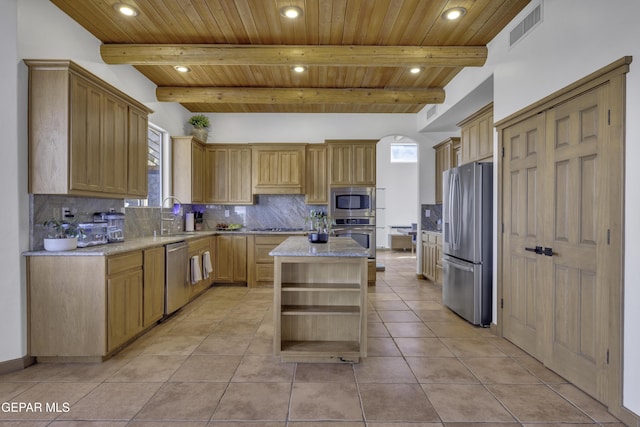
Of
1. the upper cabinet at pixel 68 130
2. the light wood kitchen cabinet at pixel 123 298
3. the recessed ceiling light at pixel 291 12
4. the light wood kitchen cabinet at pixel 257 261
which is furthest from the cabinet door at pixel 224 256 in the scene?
the recessed ceiling light at pixel 291 12

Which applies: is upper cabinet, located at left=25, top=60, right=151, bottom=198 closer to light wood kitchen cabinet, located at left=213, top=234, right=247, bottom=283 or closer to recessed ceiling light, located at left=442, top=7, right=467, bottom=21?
light wood kitchen cabinet, located at left=213, top=234, right=247, bottom=283

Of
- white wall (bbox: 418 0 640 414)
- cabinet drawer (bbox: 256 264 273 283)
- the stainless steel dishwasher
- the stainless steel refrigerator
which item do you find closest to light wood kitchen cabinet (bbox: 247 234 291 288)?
cabinet drawer (bbox: 256 264 273 283)

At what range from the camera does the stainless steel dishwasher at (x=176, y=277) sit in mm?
3867

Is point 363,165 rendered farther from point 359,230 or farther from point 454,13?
point 454,13

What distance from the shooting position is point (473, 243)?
12.2 feet

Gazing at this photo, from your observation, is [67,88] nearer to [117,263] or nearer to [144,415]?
[117,263]

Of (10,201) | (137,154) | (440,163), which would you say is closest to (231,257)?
(137,154)

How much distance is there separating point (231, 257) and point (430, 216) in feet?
11.9

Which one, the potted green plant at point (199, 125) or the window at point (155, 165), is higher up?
the potted green plant at point (199, 125)

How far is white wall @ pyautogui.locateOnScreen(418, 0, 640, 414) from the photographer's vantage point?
196cm

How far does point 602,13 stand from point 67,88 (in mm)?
3832

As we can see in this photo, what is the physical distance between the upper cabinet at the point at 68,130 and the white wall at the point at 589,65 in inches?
148

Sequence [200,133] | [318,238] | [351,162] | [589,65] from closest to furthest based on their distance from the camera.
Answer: [589,65], [318,238], [200,133], [351,162]

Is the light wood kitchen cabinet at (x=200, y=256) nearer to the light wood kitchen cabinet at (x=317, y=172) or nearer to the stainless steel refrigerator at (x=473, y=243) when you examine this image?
the light wood kitchen cabinet at (x=317, y=172)
